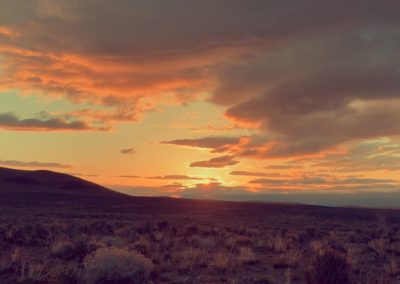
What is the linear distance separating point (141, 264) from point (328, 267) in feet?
16.9

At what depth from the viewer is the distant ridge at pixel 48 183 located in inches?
4651

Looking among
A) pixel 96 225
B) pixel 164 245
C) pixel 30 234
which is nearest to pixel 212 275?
pixel 164 245

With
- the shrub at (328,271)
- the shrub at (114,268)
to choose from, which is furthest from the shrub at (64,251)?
the shrub at (328,271)

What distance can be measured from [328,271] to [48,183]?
125837 mm

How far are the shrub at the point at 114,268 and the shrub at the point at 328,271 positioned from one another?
4.61 meters

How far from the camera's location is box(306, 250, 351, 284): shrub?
41.9 feet

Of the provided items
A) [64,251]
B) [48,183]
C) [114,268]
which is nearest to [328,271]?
[114,268]

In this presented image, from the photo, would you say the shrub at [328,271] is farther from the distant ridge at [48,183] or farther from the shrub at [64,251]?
the distant ridge at [48,183]

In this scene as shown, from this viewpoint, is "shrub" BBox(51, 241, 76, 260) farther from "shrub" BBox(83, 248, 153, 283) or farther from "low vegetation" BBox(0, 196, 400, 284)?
"shrub" BBox(83, 248, 153, 283)

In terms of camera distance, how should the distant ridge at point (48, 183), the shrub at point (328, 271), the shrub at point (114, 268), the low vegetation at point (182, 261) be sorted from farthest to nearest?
the distant ridge at point (48, 183) < the low vegetation at point (182, 261) < the shrub at point (328, 271) < the shrub at point (114, 268)

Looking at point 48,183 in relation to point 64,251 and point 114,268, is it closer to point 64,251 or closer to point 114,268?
point 64,251

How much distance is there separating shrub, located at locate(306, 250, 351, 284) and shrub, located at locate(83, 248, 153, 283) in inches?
181

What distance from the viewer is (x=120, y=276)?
42.0 ft

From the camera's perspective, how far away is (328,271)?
12930mm
